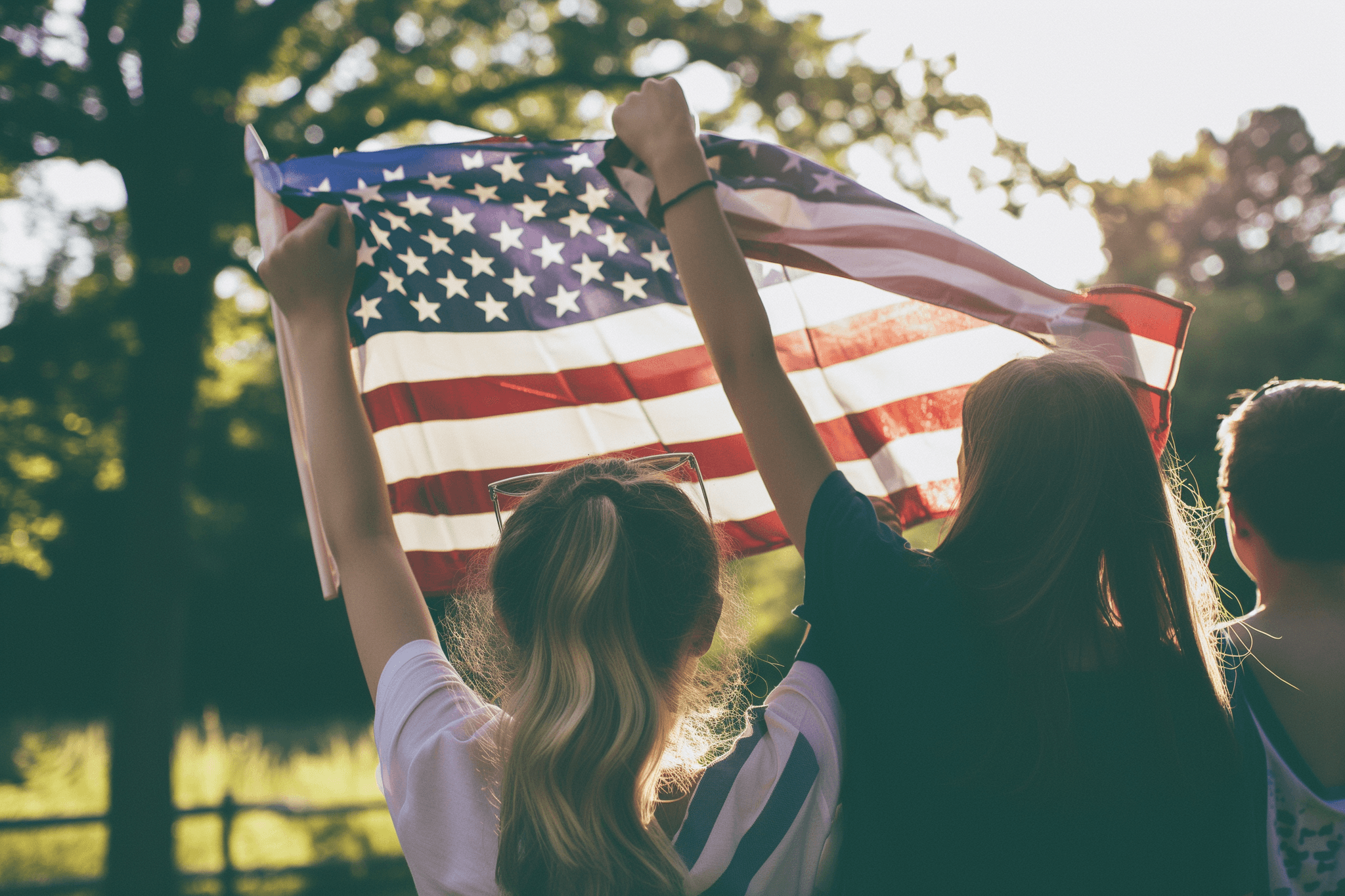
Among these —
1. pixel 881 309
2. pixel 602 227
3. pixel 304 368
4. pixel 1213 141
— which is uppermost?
pixel 1213 141

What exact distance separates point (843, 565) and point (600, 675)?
392 mm

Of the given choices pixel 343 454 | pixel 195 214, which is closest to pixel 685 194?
pixel 343 454

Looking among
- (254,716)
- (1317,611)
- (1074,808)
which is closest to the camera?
(1074,808)

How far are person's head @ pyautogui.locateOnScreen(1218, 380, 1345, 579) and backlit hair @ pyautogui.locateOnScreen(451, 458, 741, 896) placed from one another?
1.14 metres

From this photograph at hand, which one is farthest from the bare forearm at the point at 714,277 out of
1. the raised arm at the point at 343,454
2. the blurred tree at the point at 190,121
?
the blurred tree at the point at 190,121

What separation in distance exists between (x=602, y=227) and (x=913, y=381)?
105 cm

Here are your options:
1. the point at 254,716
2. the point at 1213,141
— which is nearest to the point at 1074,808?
the point at 254,716

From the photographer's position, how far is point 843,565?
1.32 metres

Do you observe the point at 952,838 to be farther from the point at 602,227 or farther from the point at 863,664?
the point at 602,227

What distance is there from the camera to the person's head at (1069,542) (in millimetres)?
1314

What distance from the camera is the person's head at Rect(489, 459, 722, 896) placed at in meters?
1.20

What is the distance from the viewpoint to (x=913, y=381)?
8.67ft

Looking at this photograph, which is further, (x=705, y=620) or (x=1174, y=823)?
(x=705, y=620)

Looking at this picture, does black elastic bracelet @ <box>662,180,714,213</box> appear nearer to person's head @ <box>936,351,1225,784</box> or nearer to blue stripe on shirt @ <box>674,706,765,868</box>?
person's head @ <box>936,351,1225,784</box>
